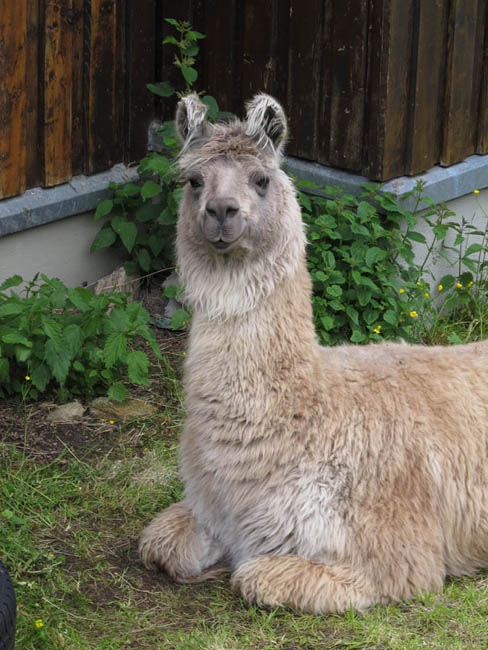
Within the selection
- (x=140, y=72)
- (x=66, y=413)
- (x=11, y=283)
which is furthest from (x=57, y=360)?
(x=140, y=72)

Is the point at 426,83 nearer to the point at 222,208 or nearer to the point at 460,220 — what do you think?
the point at 460,220

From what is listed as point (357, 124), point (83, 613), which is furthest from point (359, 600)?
point (357, 124)

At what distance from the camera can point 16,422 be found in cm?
521

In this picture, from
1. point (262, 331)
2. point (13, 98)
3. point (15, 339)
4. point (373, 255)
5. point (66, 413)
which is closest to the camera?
point (262, 331)

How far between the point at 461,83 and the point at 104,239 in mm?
2249

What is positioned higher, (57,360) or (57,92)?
(57,92)

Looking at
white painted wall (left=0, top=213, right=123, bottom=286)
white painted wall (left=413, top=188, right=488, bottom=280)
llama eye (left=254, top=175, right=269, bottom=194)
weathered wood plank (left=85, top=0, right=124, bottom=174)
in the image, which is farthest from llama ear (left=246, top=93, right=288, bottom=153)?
white painted wall (left=413, top=188, right=488, bottom=280)

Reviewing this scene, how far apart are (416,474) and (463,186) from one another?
2.88 m

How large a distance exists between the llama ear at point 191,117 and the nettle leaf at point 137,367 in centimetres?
141

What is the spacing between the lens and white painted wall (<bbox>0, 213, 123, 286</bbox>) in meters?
5.78

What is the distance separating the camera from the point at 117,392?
17.2 ft


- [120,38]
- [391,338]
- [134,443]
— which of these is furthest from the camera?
[120,38]

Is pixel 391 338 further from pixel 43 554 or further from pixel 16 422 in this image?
pixel 43 554

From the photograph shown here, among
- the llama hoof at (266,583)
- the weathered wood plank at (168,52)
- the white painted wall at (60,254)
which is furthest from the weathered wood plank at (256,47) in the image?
the llama hoof at (266,583)
